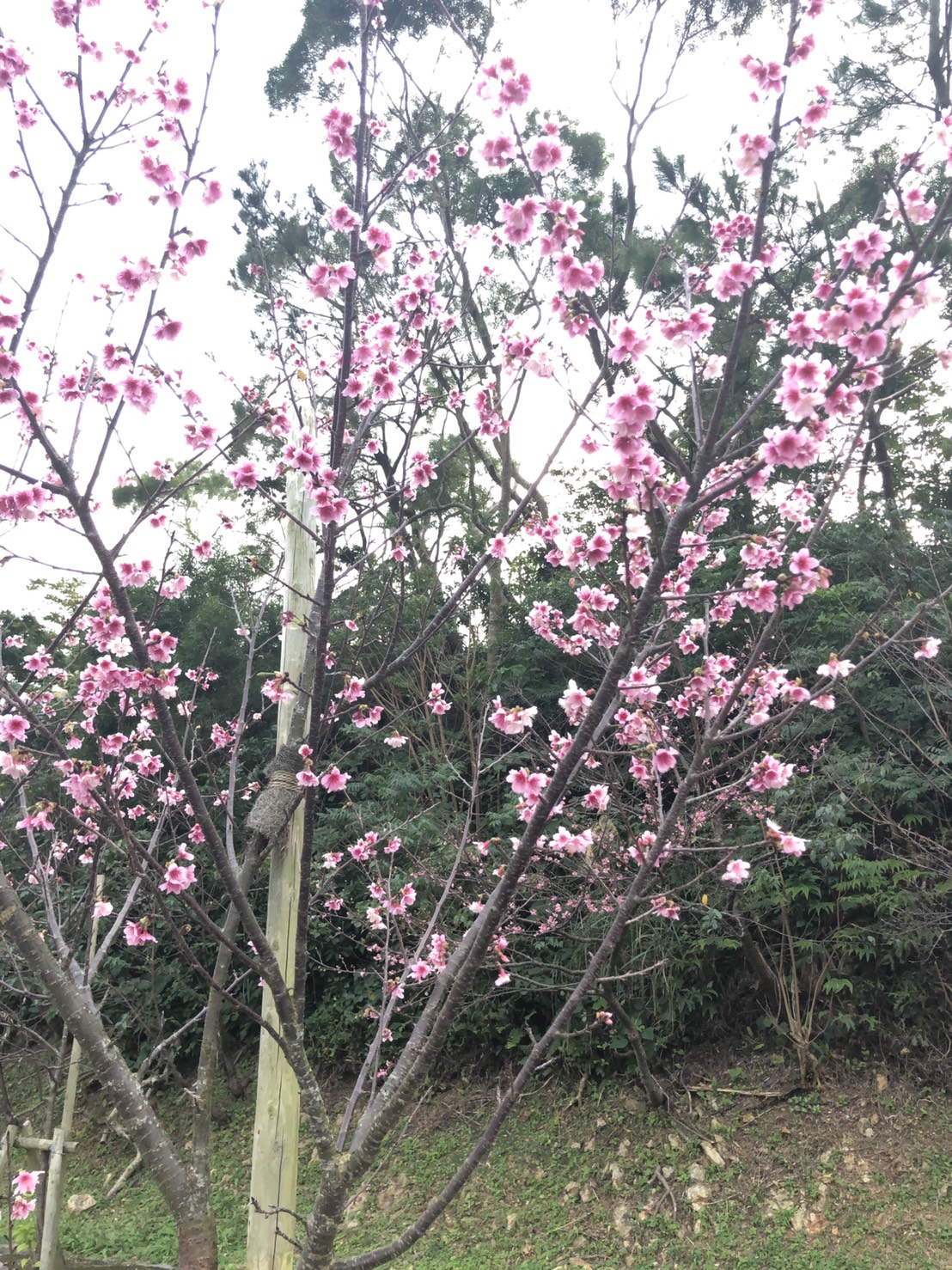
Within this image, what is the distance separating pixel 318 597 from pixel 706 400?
236 inches

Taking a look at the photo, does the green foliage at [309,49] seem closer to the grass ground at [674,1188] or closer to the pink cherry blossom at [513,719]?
the pink cherry blossom at [513,719]

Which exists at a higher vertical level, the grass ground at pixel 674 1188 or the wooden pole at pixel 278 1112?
the wooden pole at pixel 278 1112

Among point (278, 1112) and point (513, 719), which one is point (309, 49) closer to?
point (513, 719)

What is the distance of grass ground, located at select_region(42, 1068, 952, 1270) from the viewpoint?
A: 3.38 meters

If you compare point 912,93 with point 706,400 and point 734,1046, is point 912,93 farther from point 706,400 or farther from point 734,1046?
point 734,1046

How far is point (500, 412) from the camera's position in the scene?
2250 millimetres

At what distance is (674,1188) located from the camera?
12.4ft

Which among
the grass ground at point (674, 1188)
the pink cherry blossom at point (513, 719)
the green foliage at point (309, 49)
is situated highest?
the green foliage at point (309, 49)

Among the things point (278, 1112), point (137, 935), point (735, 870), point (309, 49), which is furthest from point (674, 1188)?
point (309, 49)

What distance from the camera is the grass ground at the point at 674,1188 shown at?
338cm

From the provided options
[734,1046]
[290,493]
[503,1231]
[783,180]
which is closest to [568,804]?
[734,1046]

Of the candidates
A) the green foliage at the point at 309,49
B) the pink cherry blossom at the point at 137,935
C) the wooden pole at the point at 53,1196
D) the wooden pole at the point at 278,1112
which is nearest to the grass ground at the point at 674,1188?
the wooden pole at the point at 278,1112

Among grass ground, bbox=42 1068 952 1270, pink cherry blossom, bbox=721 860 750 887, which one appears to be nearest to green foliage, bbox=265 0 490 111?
pink cherry blossom, bbox=721 860 750 887

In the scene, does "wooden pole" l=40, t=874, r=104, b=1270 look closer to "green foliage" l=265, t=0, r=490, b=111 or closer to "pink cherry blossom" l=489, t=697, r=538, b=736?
"pink cherry blossom" l=489, t=697, r=538, b=736
